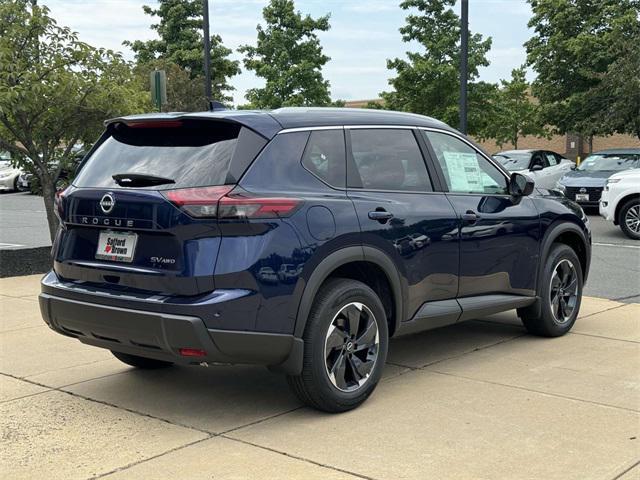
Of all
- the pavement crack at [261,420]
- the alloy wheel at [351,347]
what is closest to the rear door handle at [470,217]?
the alloy wheel at [351,347]

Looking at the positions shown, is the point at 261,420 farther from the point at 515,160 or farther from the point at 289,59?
the point at 289,59

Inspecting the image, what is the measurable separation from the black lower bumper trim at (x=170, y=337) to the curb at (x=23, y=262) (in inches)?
231

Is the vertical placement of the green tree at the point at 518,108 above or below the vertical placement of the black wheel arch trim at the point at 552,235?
above

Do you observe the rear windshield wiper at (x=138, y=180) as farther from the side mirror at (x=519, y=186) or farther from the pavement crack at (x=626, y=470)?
the side mirror at (x=519, y=186)

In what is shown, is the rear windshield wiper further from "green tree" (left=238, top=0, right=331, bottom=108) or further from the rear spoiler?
"green tree" (left=238, top=0, right=331, bottom=108)

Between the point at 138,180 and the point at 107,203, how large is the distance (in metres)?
0.23

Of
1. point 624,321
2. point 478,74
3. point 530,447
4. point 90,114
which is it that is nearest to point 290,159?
point 530,447

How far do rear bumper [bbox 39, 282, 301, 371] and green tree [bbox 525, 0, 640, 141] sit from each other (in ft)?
76.2

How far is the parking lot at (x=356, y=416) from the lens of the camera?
3945 millimetres

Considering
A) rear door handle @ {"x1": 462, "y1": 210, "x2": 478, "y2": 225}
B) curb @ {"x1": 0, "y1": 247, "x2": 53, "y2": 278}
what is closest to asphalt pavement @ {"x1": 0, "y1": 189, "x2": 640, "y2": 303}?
curb @ {"x1": 0, "y1": 247, "x2": 53, "y2": 278}

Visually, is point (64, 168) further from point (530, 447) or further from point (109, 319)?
point (530, 447)

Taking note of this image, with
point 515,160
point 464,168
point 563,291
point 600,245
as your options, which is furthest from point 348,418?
point 515,160

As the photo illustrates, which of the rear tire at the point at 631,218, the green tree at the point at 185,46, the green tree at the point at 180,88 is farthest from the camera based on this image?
the green tree at the point at 185,46

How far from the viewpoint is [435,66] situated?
30375 millimetres
